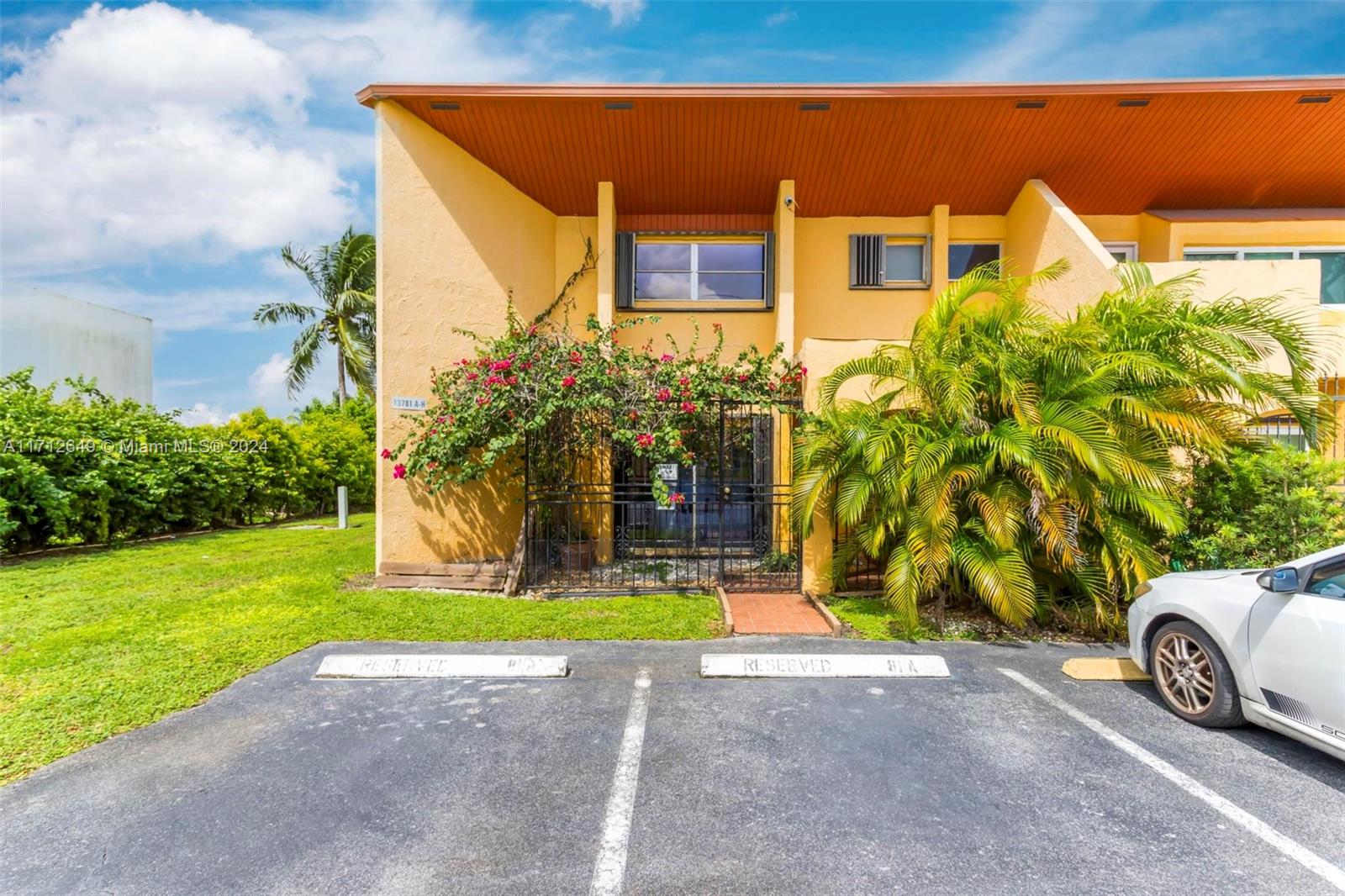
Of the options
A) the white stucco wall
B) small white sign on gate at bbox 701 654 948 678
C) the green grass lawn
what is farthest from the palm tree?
small white sign on gate at bbox 701 654 948 678

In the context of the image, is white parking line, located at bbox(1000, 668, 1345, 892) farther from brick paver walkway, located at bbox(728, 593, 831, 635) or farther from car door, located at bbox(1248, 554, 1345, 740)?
brick paver walkway, located at bbox(728, 593, 831, 635)

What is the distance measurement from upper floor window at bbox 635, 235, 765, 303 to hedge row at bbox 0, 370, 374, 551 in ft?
30.8

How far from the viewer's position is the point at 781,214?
10.3 m

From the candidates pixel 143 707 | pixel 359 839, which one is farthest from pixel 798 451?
pixel 143 707

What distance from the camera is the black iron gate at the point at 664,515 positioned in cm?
804

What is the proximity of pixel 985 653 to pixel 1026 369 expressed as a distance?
2842 mm

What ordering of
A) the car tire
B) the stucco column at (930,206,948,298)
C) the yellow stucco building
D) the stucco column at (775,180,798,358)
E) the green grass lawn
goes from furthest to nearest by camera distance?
1. the stucco column at (930,206,948,298)
2. the stucco column at (775,180,798,358)
3. the yellow stucco building
4. the green grass lawn
5. the car tire

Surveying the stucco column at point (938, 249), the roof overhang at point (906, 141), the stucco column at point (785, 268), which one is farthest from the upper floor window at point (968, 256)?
the stucco column at point (785, 268)

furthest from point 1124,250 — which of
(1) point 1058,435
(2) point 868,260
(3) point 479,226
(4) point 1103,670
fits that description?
(3) point 479,226

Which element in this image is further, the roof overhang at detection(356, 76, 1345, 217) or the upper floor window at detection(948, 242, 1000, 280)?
the upper floor window at detection(948, 242, 1000, 280)

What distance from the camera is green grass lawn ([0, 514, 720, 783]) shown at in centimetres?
433

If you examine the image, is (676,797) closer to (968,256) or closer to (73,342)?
(968,256)

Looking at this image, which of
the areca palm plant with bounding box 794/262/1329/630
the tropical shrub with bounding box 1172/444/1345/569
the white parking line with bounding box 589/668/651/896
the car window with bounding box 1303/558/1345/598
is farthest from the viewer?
the areca palm plant with bounding box 794/262/1329/630

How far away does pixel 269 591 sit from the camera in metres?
7.54
